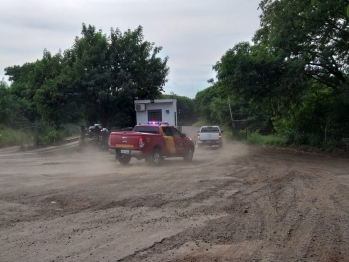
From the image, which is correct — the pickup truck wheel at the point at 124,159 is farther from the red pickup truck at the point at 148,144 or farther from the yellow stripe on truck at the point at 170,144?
the yellow stripe on truck at the point at 170,144

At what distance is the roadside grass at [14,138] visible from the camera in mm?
34200

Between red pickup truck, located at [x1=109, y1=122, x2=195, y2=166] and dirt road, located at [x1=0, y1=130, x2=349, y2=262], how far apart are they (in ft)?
11.1

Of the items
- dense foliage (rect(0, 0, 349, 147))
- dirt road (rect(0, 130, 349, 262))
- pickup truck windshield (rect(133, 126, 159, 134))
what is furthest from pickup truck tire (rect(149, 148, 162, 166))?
dense foliage (rect(0, 0, 349, 147))

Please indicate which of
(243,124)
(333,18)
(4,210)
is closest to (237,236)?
(4,210)

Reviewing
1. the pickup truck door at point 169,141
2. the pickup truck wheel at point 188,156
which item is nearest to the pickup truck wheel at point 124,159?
the pickup truck door at point 169,141

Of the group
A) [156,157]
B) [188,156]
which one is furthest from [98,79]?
[156,157]

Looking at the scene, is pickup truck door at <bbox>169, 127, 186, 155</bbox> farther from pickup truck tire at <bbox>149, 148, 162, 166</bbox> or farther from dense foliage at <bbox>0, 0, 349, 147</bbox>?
dense foliage at <bbox>0, 0, 349, 147</bbox>

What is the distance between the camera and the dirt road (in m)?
6.35

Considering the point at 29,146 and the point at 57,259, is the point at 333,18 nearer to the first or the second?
the point at 57,259

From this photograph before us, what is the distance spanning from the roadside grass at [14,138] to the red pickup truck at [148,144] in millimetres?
16372

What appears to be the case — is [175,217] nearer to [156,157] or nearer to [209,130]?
[156,157]

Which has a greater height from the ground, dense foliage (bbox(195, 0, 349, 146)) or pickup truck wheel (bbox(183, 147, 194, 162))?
dense foliage (bbox(195, 0, 349, 146))

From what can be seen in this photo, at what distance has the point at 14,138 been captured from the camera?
36.3m

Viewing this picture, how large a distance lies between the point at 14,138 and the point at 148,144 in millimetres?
21691
